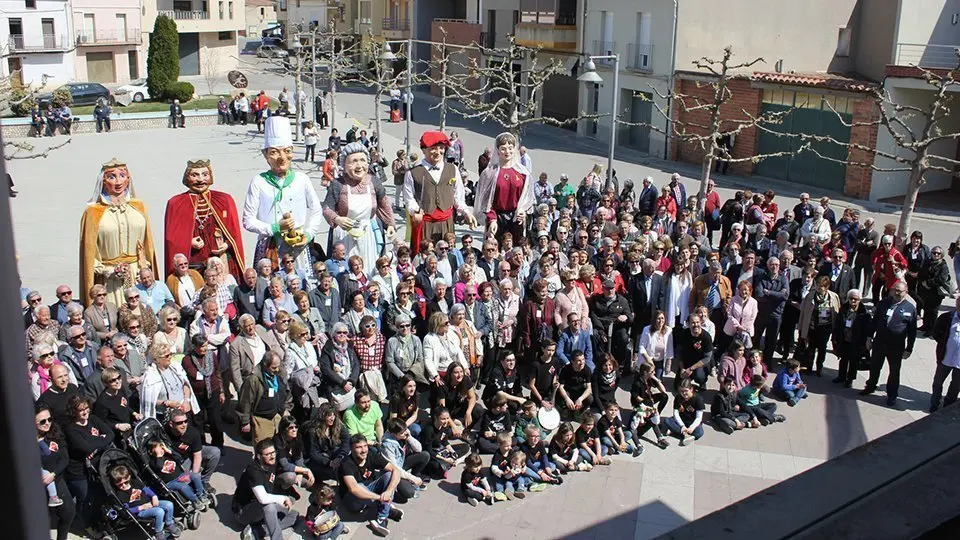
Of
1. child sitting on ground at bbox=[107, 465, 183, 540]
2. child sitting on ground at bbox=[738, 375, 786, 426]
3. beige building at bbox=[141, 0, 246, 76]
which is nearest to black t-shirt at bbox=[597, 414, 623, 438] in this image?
child sitting on ground at bbox=[738, 375, 786, 426]

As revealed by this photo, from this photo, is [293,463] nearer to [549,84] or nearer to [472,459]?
[472,459]

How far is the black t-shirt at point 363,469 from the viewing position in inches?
314

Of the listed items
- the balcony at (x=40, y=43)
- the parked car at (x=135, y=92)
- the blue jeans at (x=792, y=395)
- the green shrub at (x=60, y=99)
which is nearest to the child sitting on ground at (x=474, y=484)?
the blue jeans at (x=792, y=395)

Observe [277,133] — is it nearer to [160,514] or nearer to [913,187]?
[160,514]

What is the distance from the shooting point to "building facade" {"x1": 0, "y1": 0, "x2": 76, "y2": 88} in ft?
155

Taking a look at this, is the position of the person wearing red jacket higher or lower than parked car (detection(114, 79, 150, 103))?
lower

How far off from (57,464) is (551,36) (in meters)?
30.0

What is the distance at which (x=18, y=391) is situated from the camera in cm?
96

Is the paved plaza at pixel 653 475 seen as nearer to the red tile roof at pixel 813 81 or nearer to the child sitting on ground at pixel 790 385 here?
the child sitting on ground at pixel 790 385

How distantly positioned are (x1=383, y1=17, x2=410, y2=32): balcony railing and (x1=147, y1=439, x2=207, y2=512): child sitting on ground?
43.4 metres

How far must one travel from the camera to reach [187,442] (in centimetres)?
796

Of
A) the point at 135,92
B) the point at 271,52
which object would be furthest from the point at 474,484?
the point at 271,52

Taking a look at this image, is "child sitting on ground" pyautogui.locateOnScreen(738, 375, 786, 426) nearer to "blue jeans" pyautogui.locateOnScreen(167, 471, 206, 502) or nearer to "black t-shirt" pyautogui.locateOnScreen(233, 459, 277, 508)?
"black t-shirt" pyautogui.locateOnScreen(233, 459, 277, 508)

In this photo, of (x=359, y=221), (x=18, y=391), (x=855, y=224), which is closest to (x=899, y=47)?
(x=855, y=224)
